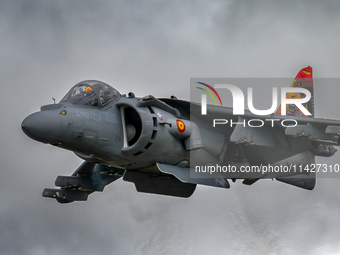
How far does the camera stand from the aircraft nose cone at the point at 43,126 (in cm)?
804

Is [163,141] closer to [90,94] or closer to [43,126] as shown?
[90,94]

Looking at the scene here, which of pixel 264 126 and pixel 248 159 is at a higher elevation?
pixel 264 126

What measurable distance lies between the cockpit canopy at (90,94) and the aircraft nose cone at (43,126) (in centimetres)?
76

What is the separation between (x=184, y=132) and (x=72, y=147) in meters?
2.53

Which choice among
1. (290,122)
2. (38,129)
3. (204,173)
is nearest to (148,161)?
(204,173)

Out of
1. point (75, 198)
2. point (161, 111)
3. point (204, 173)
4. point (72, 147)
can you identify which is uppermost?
point (161, 111)

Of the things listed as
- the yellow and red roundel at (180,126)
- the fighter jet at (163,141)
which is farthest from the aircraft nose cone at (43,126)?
the yellow and red roundel at (180,126)

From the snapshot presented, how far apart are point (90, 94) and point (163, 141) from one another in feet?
6.10

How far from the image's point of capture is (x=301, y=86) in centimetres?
1436

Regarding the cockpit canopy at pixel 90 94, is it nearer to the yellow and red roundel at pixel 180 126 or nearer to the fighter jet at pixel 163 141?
the fighter jet at pixel 163 141

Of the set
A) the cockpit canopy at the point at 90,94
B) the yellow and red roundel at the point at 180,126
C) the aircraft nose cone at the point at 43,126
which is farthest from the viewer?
the yellow and red roundel at the point at 180,126

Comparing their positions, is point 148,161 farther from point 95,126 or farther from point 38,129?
point 38,129

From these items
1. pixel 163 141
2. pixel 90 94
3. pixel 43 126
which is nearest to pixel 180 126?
pixel 163 141

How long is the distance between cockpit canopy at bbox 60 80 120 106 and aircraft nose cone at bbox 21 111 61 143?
76cm
